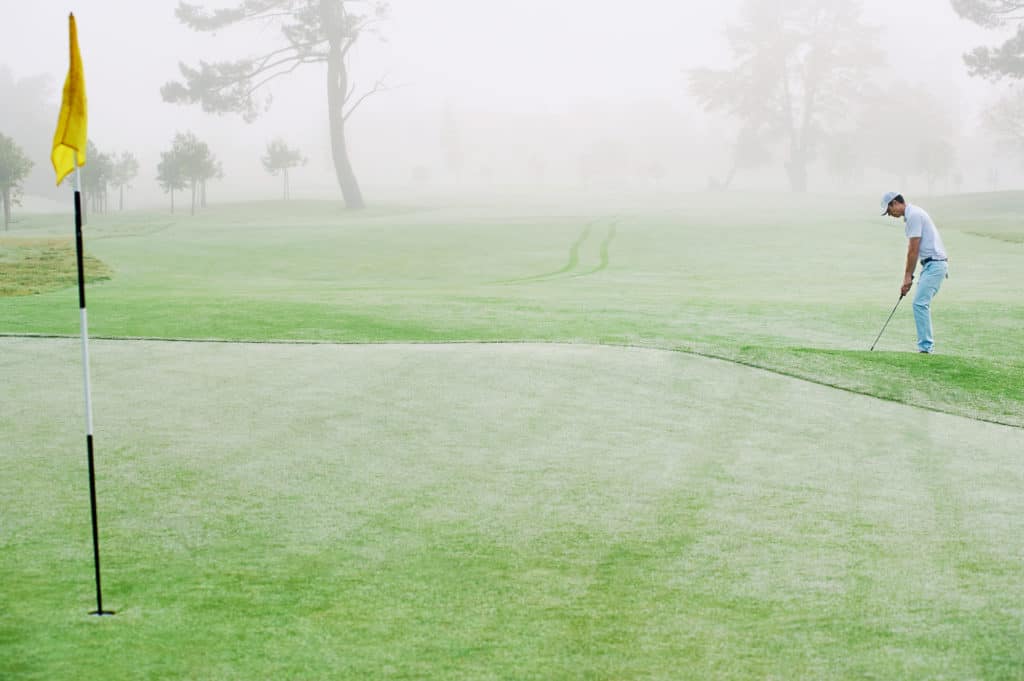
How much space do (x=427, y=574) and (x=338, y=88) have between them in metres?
68.8

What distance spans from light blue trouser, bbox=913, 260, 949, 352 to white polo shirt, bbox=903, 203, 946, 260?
132 millimetres

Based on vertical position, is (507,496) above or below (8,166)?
below

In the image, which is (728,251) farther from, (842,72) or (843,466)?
(842,72)

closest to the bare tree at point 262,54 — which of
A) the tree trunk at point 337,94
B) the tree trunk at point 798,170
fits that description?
the tree trunk at point 337,94

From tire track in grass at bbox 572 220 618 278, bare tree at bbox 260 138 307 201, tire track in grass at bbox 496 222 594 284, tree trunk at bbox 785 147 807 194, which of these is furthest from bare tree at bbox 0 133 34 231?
tree trunk at bbox 785 147 807 194

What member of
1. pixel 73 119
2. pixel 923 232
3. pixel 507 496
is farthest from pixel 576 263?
pixel 73 119

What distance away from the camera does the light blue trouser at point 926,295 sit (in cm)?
1484

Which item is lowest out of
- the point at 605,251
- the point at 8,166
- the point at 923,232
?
the point at 605,251

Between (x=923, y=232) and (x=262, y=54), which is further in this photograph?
(x=262, y=54)

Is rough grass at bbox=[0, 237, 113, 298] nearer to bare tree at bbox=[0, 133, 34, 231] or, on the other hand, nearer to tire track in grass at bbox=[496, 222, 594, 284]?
tire track in grass at bbox=[496, 222, 594, 284]

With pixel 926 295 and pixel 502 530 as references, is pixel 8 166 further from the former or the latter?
pixel 502 530

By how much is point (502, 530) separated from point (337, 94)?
6804cm

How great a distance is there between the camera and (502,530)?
7.02 metres

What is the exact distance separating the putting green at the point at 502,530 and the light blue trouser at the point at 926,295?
3.85 meters
